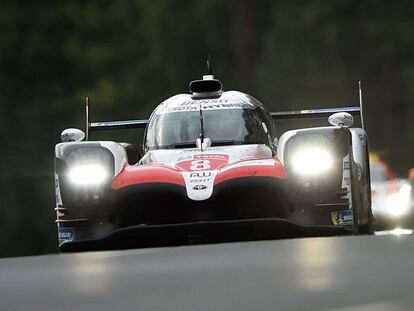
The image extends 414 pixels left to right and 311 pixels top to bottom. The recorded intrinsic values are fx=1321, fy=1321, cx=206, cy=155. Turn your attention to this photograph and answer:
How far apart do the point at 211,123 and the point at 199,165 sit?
4.64 ft

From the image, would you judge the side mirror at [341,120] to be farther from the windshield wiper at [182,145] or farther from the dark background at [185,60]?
the dark background at [185,60]

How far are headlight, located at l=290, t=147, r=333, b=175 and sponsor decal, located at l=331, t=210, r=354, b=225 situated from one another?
41 centimetres

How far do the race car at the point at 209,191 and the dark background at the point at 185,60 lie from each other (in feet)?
50.4

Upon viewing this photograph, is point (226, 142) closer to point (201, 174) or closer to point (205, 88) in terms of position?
point (205, 88)

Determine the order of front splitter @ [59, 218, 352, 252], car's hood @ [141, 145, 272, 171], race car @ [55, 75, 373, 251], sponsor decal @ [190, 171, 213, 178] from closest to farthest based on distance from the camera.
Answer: front splitter @ [59, 218, 352, 252]
race car @ [55, 75, 373, 251]
sponsor decal @ [190, 171, 213, 178]
car's hood @ [141, 145, 272, 171]

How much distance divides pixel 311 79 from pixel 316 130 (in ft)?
90.7

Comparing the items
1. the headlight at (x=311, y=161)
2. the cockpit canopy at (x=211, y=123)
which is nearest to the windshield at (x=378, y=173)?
the cockpit canopy at (x=211, y=123)

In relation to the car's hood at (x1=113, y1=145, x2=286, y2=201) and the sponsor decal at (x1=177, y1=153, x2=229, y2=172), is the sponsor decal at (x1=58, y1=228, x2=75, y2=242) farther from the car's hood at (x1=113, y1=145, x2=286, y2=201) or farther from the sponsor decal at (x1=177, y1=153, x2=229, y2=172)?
the sponsor decal at (x1=177, y1=153, x2=229, y2=172)

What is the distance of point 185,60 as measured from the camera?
118 ft

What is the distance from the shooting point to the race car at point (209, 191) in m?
11.2

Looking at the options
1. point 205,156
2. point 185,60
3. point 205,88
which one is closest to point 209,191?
point 205,156

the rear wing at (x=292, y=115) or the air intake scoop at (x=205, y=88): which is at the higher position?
the air intake scoop at (x=205, y=88)

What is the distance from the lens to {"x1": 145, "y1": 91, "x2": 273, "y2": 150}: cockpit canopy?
42.0ft

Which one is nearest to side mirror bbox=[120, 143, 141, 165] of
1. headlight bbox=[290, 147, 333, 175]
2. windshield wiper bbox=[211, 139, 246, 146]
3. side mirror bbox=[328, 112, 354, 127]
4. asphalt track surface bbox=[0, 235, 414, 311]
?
windshield wiper bbox=[211, 139, 246, 146]
